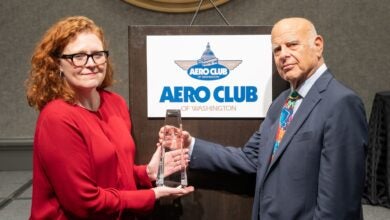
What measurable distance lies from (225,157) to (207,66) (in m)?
0.32

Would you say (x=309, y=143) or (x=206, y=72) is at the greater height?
(x=206, y=72)

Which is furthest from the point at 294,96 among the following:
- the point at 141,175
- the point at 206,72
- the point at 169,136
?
the point at 141,175

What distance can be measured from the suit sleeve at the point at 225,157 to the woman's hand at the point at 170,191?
12 centimetres

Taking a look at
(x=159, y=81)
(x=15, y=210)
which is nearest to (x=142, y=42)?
(x=159, y=81)

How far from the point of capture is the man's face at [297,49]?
1.38m

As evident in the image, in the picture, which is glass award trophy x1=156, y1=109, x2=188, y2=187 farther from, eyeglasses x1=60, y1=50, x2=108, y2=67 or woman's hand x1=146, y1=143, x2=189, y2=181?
eyeglasses x1=60, y1=50, x2=108, y2=67

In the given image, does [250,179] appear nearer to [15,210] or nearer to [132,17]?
[15,210]

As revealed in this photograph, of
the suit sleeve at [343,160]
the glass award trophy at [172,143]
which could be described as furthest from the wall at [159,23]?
the suit sleeve at [343,160]

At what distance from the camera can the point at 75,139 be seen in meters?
1.33

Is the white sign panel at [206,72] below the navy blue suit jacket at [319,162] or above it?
above

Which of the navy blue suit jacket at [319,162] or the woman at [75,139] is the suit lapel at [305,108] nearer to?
the navy blue suit jacket at [319,162]

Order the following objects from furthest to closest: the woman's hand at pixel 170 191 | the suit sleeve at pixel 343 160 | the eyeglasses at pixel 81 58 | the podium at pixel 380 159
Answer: the podium at pixel 380 159
the woman's hand at pixel 170 191
the eyeglasses at pixel 81 58
the suit sleeve at pixel 343 160

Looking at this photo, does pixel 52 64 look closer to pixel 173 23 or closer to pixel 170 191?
pixel 170 191

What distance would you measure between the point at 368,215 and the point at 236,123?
142 cm
